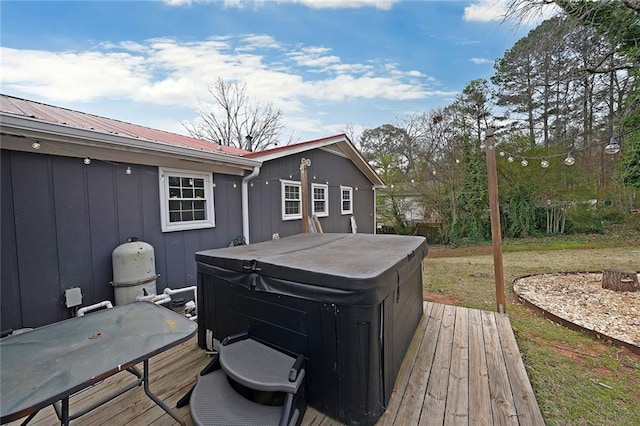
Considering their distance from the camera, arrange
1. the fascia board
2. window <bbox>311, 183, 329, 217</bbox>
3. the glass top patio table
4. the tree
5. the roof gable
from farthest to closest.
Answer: the tree
window <bbox>311, 183, 329, 217</bbox>
the roof gable
the fascia board
the glass top patio table

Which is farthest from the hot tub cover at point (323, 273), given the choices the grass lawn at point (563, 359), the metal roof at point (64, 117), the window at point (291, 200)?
the window at point (291, 200)

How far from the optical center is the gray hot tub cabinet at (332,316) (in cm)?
155

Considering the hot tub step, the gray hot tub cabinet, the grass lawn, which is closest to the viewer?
the hot tub step

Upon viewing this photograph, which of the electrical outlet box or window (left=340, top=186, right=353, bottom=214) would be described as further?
window (left=340, top=186, right=353, bottom=214)

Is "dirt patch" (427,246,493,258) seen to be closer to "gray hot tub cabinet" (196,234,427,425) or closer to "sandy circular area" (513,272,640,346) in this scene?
"sandy circular area" (513,272,640,346)

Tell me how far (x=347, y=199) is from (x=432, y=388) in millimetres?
7615

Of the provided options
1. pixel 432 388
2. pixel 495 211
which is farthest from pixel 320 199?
pixel 432 388

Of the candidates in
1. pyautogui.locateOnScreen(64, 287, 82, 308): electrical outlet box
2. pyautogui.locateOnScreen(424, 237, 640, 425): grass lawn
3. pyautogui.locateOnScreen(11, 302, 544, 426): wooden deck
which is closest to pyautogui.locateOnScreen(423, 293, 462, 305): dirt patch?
pyautogui.locateOnScreen(424, 237, 640, 425): grass lawn

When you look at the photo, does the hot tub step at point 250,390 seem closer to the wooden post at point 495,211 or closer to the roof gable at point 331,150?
the wooden post at point 495,211

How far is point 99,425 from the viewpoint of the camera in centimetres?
161

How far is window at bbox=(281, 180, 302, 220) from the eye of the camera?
20.7 ft

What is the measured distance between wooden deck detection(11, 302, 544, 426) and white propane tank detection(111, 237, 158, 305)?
3.96ft

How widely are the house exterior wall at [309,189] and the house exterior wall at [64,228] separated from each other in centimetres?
200

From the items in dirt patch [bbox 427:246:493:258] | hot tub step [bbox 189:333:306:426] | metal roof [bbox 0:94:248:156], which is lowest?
dirt patch [bbox 427:246:493:258]
